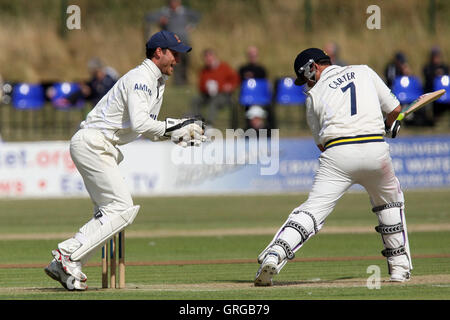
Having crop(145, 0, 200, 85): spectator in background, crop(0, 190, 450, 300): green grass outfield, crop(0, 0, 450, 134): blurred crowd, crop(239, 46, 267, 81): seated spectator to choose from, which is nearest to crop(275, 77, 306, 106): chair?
crop(0, 0, 450, 134): blurred crowd

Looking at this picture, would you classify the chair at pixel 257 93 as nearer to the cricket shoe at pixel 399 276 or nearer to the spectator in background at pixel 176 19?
the spectator in background at pixel 176 19

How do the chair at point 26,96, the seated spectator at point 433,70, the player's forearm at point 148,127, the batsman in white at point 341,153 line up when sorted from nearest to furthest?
the player's forearm at point 148,127
the batsman in white at point 341,153
the seated spectator at point 433,70
the chair at point 26,96

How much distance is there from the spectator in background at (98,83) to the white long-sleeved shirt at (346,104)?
13628 millimetres

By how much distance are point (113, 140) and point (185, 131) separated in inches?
26.6

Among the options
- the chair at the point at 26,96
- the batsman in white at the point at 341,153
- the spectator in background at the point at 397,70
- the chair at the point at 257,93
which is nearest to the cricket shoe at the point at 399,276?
the batsman in white at the point at 341,153

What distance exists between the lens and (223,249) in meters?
12.7

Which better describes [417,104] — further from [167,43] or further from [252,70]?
[252,70]

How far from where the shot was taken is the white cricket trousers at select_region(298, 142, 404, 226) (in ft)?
27.7

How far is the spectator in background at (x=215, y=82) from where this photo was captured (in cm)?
2238

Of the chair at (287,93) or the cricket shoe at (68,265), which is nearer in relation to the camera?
the cricket shoe at (68,265)

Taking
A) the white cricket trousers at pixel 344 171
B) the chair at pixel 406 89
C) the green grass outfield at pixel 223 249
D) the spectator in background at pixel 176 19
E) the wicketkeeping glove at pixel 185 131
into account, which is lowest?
the green grass outfield at pixel 223 249

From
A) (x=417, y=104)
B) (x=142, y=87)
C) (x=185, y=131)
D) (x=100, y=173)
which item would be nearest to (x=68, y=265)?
(x=100, y=173)
